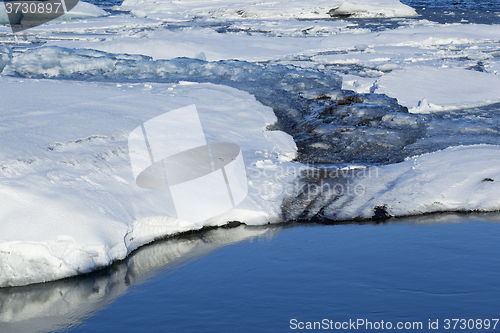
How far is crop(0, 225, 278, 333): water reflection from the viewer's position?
9.52 feet

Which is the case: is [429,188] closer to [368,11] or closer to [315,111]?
[315,111]

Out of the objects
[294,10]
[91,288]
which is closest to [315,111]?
[91,288]

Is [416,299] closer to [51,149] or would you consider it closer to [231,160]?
[231,160]

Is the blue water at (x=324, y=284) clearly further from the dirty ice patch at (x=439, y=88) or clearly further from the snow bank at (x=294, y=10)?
the snow bank at (x=294, y=10)

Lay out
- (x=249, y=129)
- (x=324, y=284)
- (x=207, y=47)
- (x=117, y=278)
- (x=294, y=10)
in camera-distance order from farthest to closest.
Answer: (x=294, y=10)
(x=207, y=47)
(x=249, y=129)
(x=117, y=278)
(x=324, y=284)

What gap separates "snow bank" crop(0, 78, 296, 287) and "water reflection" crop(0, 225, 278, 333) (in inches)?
3.4

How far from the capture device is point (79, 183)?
372 cm

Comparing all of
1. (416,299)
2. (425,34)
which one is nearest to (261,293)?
Answer: (416,299)

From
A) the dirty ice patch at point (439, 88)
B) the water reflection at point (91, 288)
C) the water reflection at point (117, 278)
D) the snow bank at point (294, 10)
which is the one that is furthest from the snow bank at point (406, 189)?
the snow bank at point (294, 10)

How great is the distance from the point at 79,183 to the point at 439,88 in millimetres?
6107

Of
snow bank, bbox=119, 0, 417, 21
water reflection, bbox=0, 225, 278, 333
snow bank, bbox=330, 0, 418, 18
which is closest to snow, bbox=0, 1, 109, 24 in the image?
snow bank, bbox=119, 0, 417, 21

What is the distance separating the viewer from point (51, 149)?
158 inches

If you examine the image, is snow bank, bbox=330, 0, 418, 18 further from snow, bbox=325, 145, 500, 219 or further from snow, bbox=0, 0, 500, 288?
snow, bbox=325, 145, 500, 219

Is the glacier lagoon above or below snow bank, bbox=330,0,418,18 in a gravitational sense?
below
